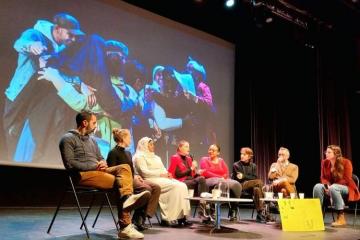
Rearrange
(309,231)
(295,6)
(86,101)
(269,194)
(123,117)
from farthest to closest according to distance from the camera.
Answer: (295,6) < (123,117) < (86,101) < (269,194) < (309,231)

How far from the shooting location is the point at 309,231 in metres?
4.21

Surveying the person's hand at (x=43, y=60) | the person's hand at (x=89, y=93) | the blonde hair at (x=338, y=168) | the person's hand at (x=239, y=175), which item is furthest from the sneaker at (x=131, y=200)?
the blonde hair at (x=338, y=168)

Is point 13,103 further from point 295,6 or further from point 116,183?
point 295,6

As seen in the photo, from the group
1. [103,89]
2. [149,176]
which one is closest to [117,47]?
[103,89]

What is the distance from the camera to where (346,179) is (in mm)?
5098

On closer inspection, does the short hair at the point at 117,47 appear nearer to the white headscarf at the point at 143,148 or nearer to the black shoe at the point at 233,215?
the white headscarf at the point at 143,148

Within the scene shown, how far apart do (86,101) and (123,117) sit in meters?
0.64

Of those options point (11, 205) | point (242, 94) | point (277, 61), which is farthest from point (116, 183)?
point (277, 61)

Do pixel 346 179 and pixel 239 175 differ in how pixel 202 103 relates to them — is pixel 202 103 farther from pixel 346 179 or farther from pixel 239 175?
pixel 346 179

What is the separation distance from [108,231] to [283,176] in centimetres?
267

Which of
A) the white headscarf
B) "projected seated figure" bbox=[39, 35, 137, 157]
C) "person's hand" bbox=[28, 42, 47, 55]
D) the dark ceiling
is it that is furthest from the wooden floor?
the dark ceiling

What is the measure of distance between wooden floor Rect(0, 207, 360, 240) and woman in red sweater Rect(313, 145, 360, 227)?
0.99ft

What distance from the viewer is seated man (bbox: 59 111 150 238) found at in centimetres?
324

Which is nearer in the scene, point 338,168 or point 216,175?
point 338,168
